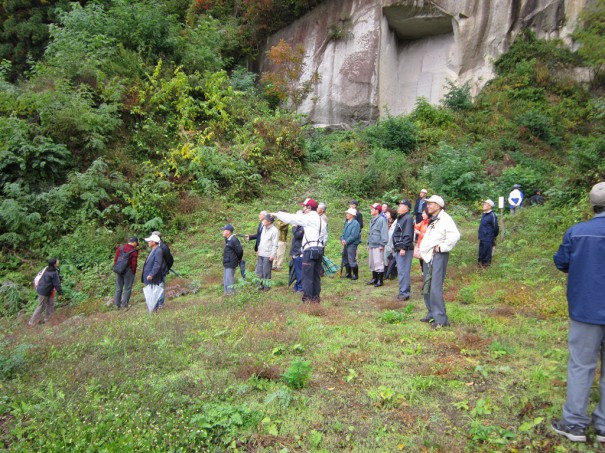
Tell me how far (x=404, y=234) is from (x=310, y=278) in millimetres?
2043

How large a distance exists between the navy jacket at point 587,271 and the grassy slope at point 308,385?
112 cm

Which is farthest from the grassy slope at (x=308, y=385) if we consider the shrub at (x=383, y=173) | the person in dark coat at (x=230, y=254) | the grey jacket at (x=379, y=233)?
the shrub at (x=383, y=173)

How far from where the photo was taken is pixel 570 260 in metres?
4.21

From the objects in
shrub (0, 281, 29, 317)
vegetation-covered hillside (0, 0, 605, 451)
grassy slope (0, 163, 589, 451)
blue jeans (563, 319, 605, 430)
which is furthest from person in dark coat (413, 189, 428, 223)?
shrub (0, 281, 29, 317)

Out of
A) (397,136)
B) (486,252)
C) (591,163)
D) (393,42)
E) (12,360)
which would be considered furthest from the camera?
(393,42)

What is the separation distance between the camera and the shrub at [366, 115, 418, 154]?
22.6 m

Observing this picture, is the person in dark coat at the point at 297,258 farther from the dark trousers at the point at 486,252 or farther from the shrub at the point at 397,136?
the shrub at the point at 397,136

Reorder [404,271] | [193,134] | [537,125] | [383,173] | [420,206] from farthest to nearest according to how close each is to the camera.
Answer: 1. [537,125]
2. [383,173]
3. [193,134]
4. [420,206]
5. [404,271]

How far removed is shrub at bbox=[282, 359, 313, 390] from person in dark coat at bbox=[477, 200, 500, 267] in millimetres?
7681

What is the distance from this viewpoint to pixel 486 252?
11.5 m

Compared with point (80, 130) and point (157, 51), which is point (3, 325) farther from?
point (157, 51)

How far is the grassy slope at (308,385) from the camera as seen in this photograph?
13.8ft

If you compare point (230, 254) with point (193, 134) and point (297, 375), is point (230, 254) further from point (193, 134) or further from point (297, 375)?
point (193, 134)

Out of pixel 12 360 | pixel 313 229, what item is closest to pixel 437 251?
pixel 313 229
